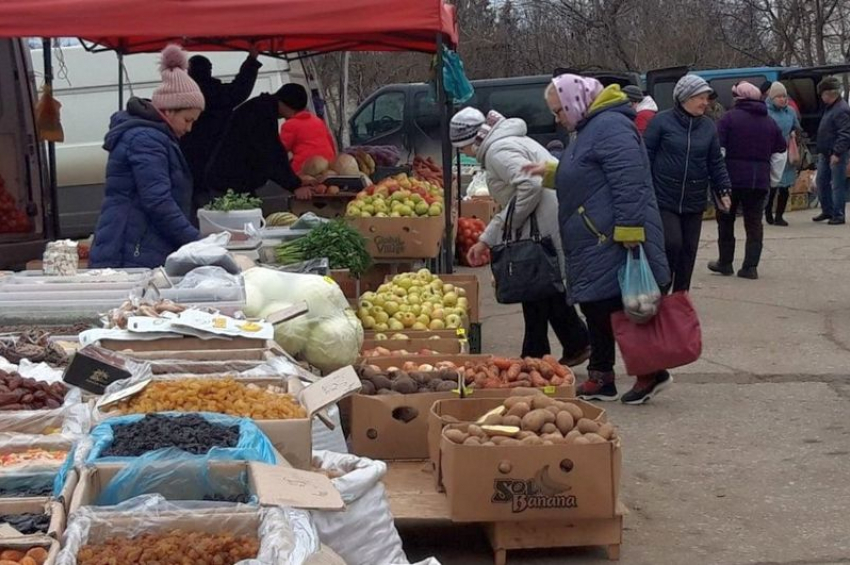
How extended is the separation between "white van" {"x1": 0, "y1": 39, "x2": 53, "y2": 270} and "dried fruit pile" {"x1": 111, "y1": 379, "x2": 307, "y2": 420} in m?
5.10

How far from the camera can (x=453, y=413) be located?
18.1ft

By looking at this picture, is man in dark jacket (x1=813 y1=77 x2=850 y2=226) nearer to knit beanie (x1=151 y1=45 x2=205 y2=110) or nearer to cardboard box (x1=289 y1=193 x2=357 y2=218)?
cardboard box (x1=289 y1=193 x2=357 y2=218)

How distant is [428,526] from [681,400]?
2773 mm

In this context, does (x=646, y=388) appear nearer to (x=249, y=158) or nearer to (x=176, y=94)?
(x=176, y=94)

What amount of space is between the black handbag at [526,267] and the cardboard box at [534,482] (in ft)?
8.89

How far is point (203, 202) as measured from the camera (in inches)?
400

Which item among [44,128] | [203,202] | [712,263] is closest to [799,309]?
[712,263]

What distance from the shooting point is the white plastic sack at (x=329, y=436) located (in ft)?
16.8

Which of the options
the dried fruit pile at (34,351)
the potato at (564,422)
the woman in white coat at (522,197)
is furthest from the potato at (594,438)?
the woman in white coat at (522,197)

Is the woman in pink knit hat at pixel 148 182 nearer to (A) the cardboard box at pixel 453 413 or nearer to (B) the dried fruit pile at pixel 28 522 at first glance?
(A) the cardboard box at pixel 453 413

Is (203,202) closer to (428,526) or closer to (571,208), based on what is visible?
(571,208)

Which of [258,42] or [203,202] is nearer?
[203,202]

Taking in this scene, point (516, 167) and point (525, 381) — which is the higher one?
point (516, 167)

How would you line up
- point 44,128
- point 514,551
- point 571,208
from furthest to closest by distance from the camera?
point 44,128
point 571,208
point 514,551
